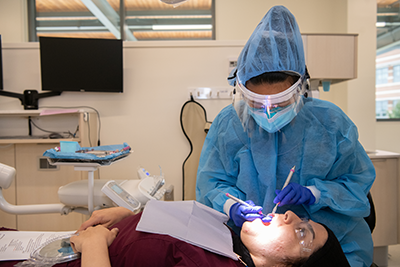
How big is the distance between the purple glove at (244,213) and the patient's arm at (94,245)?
1.56ft

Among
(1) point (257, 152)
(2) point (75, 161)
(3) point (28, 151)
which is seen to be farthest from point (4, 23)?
(1) point (257, 152)

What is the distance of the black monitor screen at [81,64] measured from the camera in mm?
2283

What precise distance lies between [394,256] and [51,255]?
269 centimetres

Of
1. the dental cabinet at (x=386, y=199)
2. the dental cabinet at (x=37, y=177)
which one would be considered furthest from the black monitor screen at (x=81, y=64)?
the dental cabinet at (x=386, y=199)

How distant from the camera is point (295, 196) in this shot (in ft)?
3.16

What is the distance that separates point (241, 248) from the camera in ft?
3.21

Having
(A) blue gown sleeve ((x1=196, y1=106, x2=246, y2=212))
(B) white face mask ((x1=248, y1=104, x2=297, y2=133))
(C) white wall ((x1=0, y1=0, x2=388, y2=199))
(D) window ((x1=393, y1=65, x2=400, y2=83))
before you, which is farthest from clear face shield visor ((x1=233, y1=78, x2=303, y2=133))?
(D) window ((x1=393, y1=65, x2=400, y2=83))

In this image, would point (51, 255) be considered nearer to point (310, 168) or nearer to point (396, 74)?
point (310, 168)

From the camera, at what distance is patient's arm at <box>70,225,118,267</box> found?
83cm

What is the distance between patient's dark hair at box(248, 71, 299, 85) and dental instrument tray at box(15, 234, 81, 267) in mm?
955

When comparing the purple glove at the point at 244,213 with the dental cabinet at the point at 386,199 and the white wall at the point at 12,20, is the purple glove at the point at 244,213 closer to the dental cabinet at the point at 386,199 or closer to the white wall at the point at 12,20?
the dental cabinet at the point at 386,199

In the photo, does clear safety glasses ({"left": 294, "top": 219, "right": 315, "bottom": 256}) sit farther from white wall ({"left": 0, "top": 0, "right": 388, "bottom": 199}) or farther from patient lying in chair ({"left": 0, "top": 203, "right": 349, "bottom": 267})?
white wall ({"left": 0, "top": 0, "right": 388, "bottom": 199})

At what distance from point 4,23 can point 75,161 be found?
3.89m

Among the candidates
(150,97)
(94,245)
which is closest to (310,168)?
(94,245)
